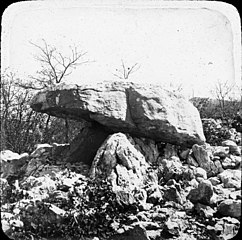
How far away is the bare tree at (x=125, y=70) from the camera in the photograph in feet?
18.8

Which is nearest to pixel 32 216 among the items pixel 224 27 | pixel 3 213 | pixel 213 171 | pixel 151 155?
pixel 3 213

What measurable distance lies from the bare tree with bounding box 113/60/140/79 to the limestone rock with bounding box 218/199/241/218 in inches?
72.8

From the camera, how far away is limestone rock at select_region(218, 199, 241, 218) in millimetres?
5555

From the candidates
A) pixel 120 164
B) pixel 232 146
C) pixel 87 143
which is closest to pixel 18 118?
pixel 87 143

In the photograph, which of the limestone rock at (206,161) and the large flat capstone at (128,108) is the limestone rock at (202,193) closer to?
the limestone rock at (206,161)

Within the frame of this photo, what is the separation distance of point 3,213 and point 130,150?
1.84 m

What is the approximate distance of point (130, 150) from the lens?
253 inches

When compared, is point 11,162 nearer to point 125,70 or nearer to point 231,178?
point 125,70

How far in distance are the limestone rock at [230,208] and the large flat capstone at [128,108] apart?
61.9 inches

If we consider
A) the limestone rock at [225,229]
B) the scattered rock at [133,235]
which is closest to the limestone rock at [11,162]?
the scattered rock at [133,235]

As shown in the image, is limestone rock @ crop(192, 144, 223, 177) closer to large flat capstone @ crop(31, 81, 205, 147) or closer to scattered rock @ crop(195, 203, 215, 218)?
large flat capstone @ crop(31, 81, 205, 147)

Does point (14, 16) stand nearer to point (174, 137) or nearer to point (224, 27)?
point (224, 27)

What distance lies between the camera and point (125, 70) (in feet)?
Result: 19.2

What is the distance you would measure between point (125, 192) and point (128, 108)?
146 centimetres
